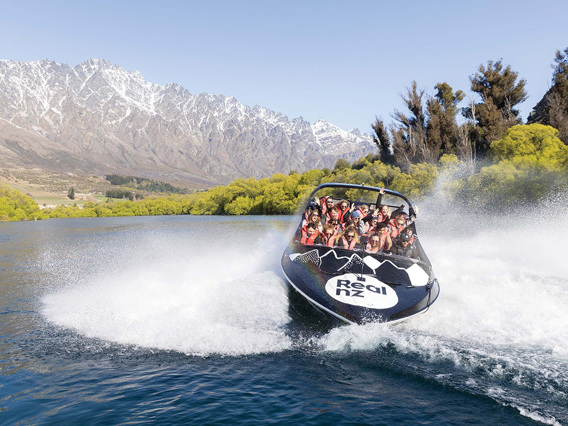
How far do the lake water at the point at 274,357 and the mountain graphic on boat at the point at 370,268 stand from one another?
0.86 metres

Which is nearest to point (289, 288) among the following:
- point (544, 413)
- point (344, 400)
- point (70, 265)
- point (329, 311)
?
point (329, 311)

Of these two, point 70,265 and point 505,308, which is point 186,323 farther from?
point 70,265

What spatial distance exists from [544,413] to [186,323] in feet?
20.1

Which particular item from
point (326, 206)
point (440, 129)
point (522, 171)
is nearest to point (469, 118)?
point (440, 129)

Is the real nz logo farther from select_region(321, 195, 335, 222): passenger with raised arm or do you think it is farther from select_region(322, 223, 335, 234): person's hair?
select_region(321, 195, 335, 222): passenger with raised arm

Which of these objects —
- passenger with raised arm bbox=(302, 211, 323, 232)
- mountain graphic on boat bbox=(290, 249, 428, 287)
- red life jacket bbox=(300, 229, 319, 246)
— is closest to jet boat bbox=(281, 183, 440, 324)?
mountain graphic on boat bbox=(290, 249, 428, 287)

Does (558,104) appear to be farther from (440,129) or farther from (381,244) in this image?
(381,244)

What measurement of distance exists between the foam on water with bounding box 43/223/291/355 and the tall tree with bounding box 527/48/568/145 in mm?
37684

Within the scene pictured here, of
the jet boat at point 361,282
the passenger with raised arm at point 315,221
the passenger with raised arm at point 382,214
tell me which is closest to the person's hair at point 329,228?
the passenger with raised arm at point 315,221

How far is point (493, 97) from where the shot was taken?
51.5 metres

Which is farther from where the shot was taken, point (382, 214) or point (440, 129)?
point (440, 129)

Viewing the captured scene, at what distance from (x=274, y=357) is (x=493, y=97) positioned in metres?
54.2

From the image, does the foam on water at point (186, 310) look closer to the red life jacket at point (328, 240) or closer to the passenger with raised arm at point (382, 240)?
the red life jacket at point (328, 240)

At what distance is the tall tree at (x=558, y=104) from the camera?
128 feet
